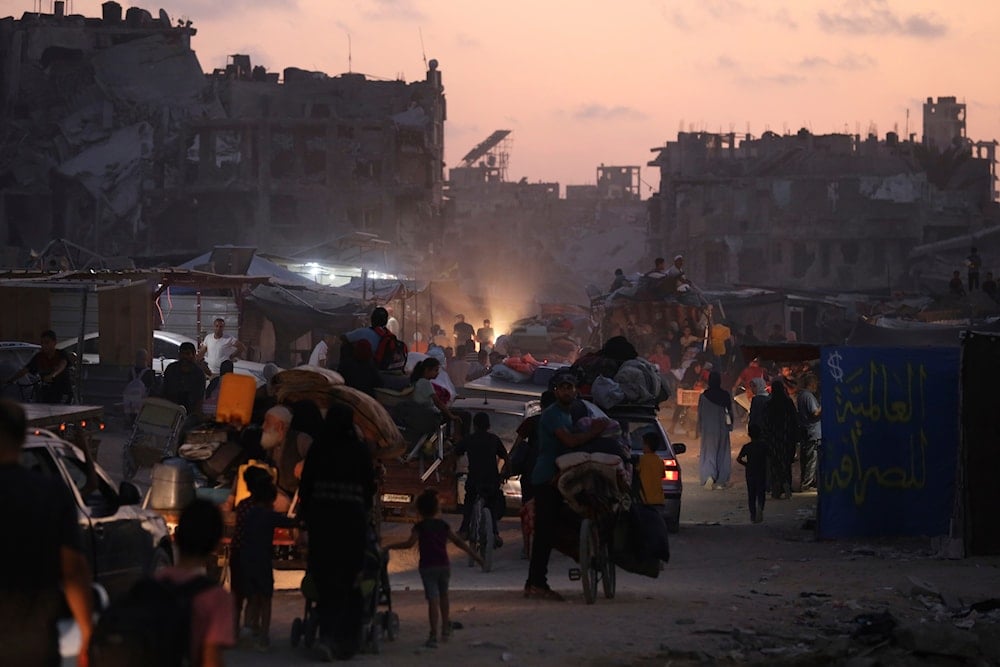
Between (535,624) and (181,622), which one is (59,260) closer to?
(535,624)

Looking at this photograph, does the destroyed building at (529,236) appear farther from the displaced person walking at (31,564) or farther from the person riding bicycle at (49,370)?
the displaced person walking at (31,564)

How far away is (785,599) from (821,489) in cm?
417

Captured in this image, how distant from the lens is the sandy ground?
9711 millimetres

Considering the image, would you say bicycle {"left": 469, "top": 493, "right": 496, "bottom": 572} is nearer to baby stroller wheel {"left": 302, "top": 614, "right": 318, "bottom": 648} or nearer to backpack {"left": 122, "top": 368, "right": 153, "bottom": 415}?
baby stroller wheel {"left": 302, "top": 614, "right": 318, "bottom": 648}

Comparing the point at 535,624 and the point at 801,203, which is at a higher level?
the point at 801,203

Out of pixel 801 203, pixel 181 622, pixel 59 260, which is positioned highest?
pixel 801 203

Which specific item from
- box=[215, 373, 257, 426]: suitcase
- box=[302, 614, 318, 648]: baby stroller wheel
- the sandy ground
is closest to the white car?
the sandy ground

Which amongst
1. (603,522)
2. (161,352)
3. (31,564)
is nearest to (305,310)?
(161,352)

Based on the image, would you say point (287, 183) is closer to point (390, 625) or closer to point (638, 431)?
point (638, 431)

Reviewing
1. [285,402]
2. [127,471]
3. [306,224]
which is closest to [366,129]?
[306,224]

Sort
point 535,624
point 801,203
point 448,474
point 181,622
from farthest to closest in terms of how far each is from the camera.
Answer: point 801,203
point 448,474
point 535,624
point 181,622

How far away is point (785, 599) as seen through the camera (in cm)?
1234

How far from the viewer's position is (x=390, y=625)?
1007 cm

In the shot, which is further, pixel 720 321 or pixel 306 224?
pixel 306 224
